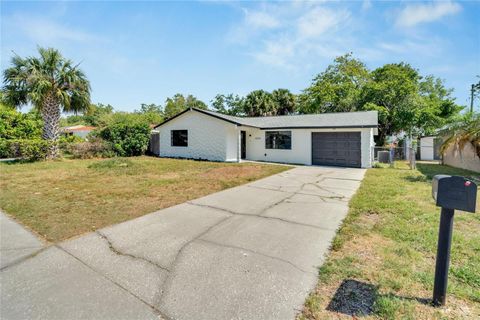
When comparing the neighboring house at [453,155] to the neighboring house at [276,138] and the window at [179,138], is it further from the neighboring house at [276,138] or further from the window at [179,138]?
the window at [179,138]

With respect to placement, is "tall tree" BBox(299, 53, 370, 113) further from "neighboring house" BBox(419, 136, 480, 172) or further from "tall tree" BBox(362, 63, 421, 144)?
"neighboring house" BBox(419, 136, 480, 172)

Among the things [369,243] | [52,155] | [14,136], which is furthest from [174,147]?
[369,243]

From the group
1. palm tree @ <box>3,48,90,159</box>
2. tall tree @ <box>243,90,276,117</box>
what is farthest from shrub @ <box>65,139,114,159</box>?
tall tree @ <box>243,90,276,117</box>

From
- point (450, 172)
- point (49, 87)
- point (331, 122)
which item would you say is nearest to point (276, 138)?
point (331, 122)

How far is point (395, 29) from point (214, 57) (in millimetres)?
9197

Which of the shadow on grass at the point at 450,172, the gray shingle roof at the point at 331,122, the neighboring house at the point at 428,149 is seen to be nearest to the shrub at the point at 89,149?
the gray shingle roof at the point at 331,122

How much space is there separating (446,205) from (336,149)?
12.7 metres

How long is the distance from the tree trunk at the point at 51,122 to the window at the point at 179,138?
7.38 meters

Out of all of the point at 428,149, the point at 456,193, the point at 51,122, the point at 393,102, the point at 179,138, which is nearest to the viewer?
the point at 456,193

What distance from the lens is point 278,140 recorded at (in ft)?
53.2

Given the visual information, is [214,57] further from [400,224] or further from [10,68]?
[400,224]

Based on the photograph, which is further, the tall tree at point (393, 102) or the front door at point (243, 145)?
the tall tree at point (393, 102)

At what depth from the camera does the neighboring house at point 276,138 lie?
1351 centimetres

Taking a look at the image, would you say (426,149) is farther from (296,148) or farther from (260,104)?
(260,104)
